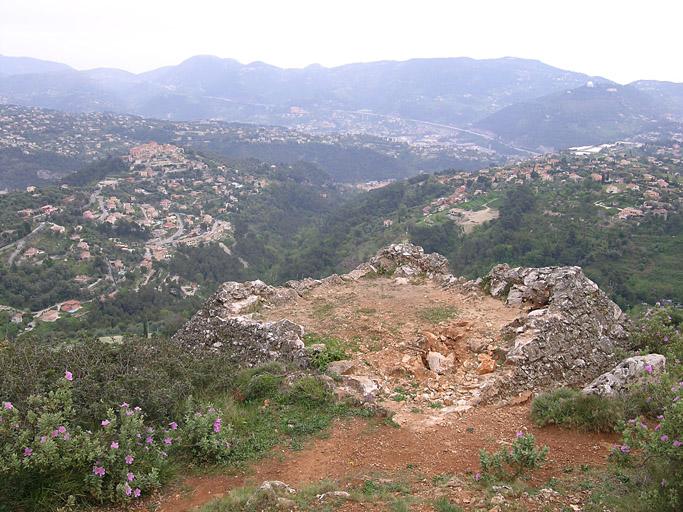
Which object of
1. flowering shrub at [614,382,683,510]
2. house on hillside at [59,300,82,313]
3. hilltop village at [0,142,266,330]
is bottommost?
house on hillside at [59,300,82,313]

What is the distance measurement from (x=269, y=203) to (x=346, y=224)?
30684 millimetres

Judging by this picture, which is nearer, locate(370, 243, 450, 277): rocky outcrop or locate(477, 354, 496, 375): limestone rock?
locate(477, 354, 496, 375): limestone rock

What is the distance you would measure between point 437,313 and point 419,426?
5014 mm

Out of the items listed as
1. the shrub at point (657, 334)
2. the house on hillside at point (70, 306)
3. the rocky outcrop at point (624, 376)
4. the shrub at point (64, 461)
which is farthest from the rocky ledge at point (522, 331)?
the house on hillside at point (70, 306)

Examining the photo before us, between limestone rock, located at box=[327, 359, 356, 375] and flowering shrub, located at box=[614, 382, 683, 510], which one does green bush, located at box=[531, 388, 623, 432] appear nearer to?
flowering shrub, located at box=[614, 382, 683, 510]

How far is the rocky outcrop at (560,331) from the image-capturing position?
942 cm

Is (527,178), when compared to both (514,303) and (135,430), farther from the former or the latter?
(135,430)

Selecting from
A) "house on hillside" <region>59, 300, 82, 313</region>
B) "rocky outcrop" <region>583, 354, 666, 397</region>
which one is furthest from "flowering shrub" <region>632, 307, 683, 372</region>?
"house on hillside" <region>59, 300, 82, 313</region>

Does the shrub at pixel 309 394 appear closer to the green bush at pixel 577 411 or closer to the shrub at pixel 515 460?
the shrub at pixel 515 460

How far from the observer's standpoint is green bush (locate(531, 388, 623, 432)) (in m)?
7.01

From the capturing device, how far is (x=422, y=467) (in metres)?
6.46

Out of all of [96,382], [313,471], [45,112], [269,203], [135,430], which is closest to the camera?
[135,430]

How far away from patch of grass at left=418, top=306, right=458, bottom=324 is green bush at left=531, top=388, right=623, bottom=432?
168 inches

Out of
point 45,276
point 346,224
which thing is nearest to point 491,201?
point 346,224
